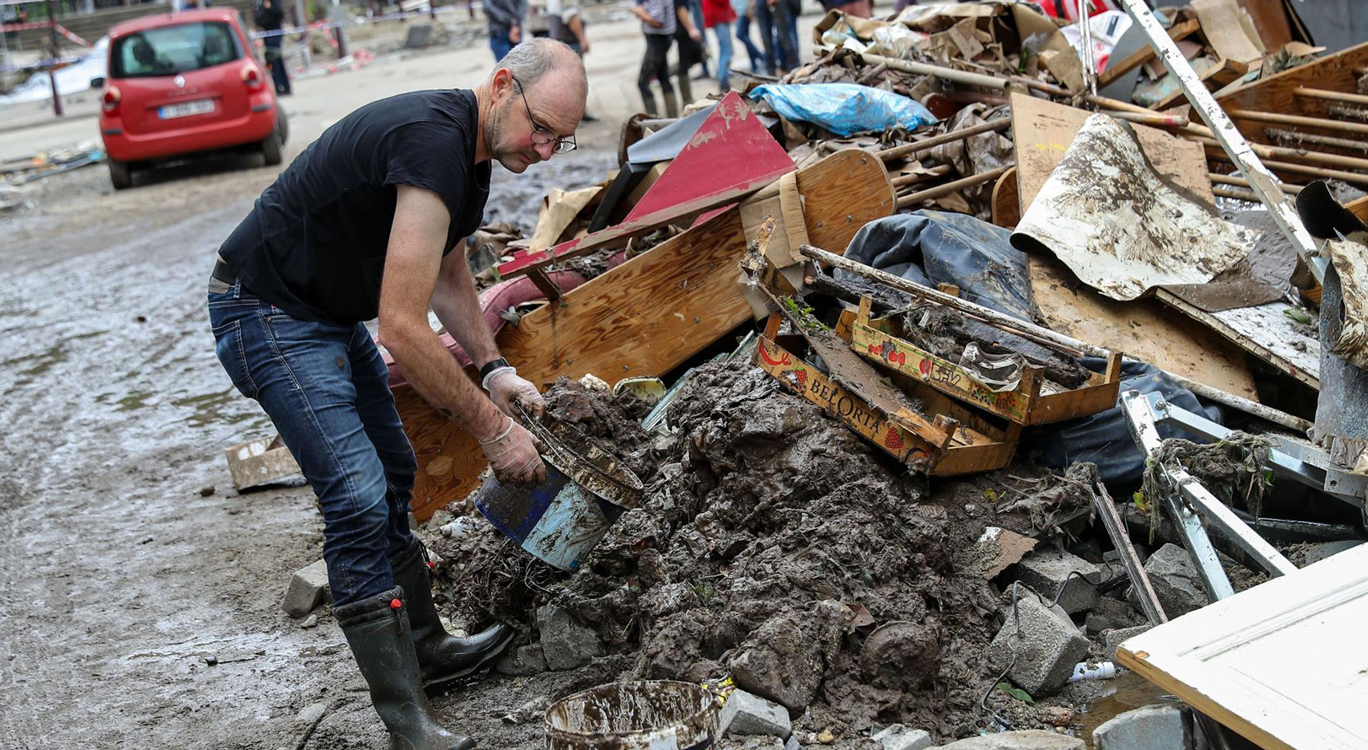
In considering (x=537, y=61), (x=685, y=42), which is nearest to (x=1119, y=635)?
(x=537, y=61)

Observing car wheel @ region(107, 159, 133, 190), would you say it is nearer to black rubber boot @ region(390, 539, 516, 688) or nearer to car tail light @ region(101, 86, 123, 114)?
car tail light @ region(101, 86, 123, 114)

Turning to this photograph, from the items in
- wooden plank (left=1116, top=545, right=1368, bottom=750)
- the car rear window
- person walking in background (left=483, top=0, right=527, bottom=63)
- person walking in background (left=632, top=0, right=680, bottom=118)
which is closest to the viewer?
wooden plank (left=1116, top=545, right=1368, bottom=750)

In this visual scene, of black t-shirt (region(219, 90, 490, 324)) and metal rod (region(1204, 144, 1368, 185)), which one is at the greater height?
black t-shirt (region(219, 90, 490, 324))

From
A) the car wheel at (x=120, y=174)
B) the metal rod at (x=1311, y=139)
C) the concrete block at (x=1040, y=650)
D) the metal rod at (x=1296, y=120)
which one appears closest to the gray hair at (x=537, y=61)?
the concrete block at (x=1040, y=650)

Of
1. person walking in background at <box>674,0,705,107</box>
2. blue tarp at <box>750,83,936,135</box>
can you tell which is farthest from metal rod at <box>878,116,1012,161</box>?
person walking in background at <box>674,0,705,107</box>

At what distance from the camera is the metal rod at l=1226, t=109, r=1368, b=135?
18.6ft

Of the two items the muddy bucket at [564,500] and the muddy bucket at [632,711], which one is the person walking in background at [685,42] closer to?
the muddy bucket at [564,500]

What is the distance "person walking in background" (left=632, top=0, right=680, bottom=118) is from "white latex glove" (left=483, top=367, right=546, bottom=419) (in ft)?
26.2

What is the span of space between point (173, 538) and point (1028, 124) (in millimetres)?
3989

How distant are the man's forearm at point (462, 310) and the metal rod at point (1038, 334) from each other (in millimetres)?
1319

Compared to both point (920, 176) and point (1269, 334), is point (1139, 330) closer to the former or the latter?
point (1269, 334)

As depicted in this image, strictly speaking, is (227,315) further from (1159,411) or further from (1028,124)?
(1028,124)

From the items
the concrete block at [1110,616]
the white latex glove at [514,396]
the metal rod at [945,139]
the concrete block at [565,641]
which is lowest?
the concrete block at [565,641]

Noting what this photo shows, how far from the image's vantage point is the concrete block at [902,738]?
2670mm
